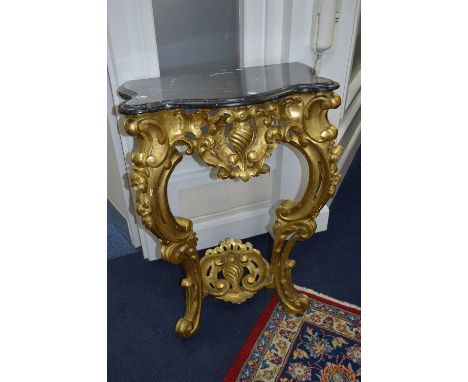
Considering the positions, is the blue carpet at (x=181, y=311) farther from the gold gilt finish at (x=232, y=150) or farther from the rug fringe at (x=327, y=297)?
the gold gilt finish at (x=232, y=150)

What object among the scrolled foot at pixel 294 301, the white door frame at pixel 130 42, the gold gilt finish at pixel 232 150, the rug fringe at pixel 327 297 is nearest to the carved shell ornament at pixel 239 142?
the gold gilt finish at pixel 232 150

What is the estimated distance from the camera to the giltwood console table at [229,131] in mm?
976

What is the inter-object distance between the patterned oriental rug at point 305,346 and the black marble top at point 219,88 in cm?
94

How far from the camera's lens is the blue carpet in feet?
4.50

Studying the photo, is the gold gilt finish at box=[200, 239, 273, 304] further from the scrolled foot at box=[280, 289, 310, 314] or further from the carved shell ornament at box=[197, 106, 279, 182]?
the carved shell ornament at box=[197, 106, 279, 182]

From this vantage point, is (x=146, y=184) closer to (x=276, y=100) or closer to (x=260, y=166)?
(x=260, y=166)

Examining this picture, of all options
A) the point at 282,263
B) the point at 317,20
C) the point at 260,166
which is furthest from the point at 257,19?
the point at 282,263

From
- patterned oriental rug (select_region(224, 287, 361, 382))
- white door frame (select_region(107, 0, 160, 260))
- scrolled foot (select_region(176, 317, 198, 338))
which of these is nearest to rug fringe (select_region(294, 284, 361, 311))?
patterned oriental rug (select_region(224, 287, 361, 382))

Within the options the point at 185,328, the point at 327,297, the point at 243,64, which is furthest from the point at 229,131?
the point at 327,297

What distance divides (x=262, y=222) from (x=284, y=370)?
2.46 feet

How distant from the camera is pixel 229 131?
3.62 feet

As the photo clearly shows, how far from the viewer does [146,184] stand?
104 centimetres

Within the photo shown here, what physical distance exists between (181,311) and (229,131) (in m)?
0.86

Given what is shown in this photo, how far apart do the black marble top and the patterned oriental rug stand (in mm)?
939
